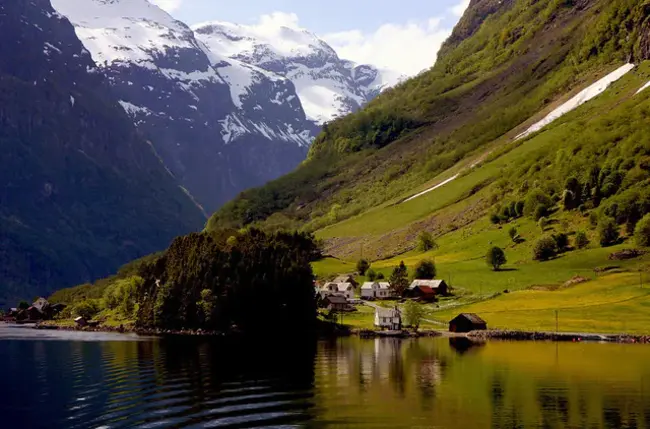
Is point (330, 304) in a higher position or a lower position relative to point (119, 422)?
higher

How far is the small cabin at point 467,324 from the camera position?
6166 inches

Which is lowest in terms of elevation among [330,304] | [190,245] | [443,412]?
[443,412]

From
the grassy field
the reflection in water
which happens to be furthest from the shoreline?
the grassy field

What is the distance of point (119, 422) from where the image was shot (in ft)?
225

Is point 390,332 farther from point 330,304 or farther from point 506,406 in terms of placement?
point 506,406

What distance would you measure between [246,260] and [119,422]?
9667 centimetres

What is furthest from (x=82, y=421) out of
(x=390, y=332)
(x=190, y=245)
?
(x=190, y=245)

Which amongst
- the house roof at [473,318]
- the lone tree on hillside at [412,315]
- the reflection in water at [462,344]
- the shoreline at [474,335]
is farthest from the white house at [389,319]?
the reflection in water at [462,344]

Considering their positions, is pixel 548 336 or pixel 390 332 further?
pixel 390 332

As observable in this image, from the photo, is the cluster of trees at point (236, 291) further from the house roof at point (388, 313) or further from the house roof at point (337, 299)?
the house roof at point (337, 299)

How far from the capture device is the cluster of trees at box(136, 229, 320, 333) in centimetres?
15825

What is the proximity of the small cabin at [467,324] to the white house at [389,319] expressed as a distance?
39.4 ft

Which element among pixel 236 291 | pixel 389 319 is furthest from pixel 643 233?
pixel 236 291

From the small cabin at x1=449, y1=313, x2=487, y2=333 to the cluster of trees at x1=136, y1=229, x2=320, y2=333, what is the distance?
91.5 feet
